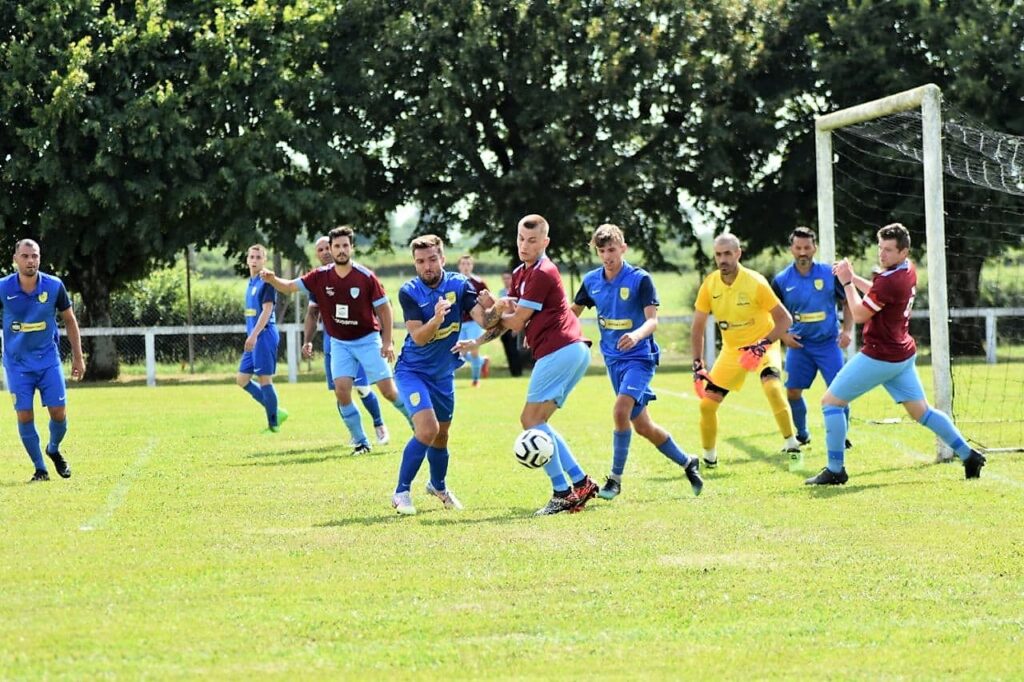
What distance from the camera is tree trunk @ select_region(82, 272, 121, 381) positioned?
1298 inches

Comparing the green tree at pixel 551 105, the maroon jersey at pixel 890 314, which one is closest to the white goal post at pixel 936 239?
the maroon jersey at pixel 890 314

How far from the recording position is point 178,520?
34.7ft

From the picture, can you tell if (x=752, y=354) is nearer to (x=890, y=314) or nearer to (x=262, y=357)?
(x=890, y=314)

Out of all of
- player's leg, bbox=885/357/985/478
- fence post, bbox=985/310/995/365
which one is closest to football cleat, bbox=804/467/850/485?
player's leg, bbox=885/357/985/478

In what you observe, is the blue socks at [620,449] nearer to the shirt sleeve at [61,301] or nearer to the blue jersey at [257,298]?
the shirt sleeve at [61,301]

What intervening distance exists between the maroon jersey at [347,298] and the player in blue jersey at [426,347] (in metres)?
2.92

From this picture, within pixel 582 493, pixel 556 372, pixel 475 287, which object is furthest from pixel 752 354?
pixel 475 287

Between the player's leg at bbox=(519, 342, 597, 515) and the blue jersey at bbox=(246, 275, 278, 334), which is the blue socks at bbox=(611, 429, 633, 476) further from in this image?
the blue jersey at bbox=(246, 275, 278, 334)

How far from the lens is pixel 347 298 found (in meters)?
14.2

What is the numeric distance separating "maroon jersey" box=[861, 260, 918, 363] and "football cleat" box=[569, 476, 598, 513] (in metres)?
2.59

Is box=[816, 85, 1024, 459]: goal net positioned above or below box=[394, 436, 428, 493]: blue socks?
above

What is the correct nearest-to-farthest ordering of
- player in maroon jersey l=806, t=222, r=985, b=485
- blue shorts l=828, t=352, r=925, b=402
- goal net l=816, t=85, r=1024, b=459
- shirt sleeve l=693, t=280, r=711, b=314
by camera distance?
player in maroon jersey l=806, t=222, r=985, b=485
blue shorts l=828, t=352, r=925, b=402
shirt sleeve l=693, t=280, r=711, b=314
goal net l=816, t=85, r=1024, b=459

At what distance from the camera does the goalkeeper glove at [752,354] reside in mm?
13195

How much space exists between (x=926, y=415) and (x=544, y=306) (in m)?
3.57
